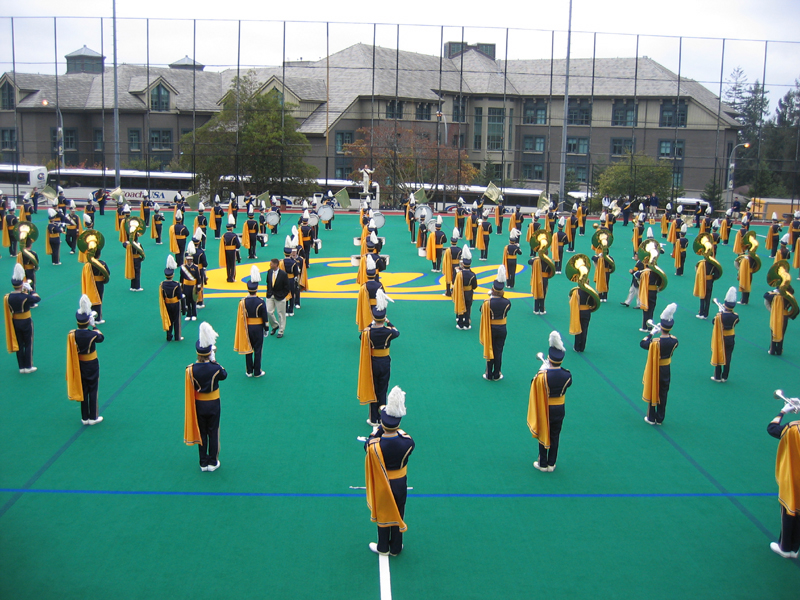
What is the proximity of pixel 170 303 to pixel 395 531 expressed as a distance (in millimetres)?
8364

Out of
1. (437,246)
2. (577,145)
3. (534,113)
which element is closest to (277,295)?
(437,246)

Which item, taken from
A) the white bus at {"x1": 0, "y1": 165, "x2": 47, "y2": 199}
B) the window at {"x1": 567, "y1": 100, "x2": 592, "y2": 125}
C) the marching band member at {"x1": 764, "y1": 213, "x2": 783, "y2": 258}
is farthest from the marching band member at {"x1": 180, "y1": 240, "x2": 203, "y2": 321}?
the window at {"x1": 567, "y1": 100, "x2": 592, "y2": 125}

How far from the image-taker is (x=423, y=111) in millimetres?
51094

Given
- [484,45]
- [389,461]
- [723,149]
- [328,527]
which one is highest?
[484,45]

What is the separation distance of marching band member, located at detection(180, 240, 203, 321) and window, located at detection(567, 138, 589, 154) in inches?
1786

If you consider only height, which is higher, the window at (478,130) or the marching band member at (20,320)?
the window at (478,130)

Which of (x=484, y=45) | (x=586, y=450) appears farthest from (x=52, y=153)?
Answer: (x=586, y=450)

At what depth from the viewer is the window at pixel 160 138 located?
5450 centimetres

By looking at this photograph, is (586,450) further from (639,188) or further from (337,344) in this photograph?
(639,188)

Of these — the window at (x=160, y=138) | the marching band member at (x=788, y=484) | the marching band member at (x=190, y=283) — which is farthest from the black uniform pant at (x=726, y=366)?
the window at (x=160, y=138)

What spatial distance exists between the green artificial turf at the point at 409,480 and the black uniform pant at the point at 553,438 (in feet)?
0.71

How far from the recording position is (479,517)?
7.41 meters

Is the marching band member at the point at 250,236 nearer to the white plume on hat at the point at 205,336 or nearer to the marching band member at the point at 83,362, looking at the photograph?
the marching band member at the point at 83,362

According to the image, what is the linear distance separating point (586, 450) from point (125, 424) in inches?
244
